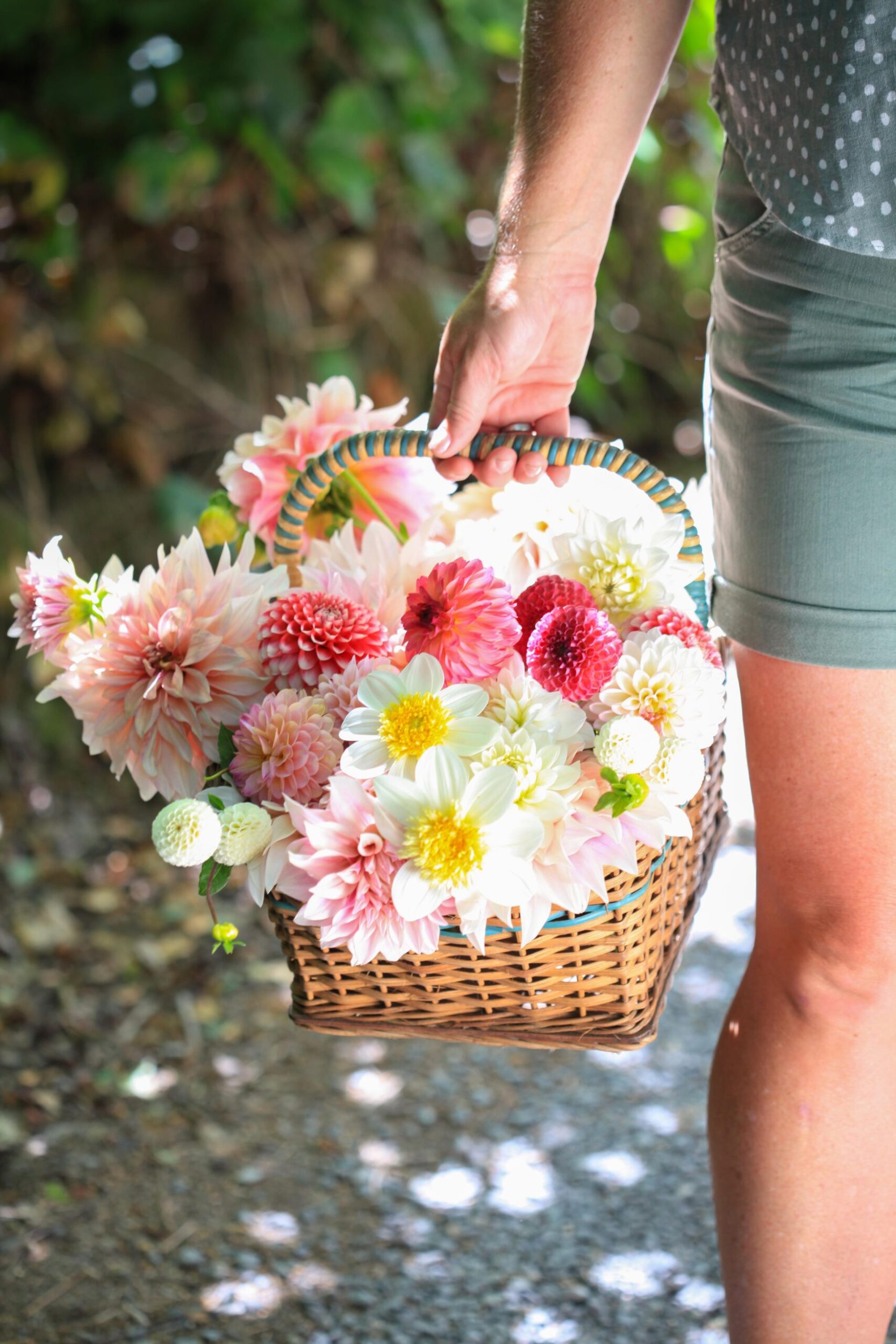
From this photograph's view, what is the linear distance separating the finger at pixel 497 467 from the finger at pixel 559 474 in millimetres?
39

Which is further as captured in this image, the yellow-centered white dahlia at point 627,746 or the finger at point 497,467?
the finger at point 497,467

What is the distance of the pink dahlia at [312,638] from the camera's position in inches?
42.0

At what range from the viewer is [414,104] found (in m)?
2.90

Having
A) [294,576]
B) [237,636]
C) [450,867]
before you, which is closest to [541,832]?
[450,867]

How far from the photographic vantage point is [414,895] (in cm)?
92

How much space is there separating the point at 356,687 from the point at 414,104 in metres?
2.29

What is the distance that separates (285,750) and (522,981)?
275 millimetres

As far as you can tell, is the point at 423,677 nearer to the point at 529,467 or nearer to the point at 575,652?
the point at 575,652

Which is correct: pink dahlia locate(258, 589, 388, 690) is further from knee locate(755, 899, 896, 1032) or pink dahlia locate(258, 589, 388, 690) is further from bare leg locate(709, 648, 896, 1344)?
knee locate(755, 899, 896, 1032)

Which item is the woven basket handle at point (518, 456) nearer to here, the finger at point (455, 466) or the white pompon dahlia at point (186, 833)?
the finger at point (455, 466)

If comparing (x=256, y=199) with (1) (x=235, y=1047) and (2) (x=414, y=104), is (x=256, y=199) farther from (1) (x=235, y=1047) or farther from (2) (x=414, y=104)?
(1) (x=235, y=1047)

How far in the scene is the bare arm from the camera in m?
1.10

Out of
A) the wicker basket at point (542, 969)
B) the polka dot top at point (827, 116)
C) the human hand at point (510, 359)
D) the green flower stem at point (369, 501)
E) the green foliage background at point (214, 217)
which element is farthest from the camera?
the green foliage background at point (214, 217)

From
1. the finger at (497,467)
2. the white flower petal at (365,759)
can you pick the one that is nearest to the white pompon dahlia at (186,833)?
the white flower petal at (365,759)
